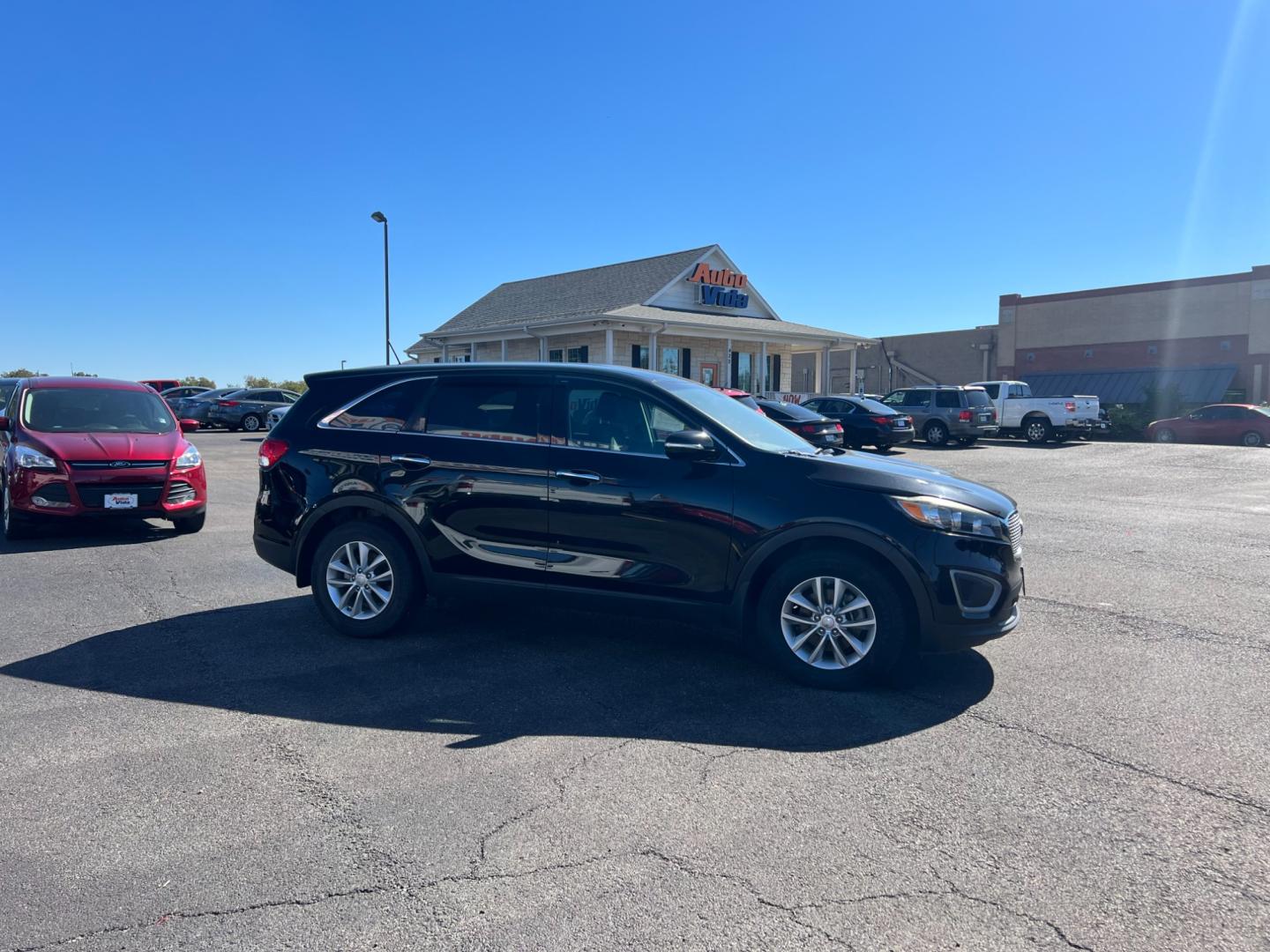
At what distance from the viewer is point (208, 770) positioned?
12.4 ft

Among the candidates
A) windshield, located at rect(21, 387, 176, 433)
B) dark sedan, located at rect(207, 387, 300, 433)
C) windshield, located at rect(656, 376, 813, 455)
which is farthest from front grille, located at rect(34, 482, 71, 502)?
dark sedan, located at rect(207, 387, 300, 433)

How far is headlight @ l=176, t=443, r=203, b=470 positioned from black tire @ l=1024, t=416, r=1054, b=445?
983 inches

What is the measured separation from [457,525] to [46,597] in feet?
12.5

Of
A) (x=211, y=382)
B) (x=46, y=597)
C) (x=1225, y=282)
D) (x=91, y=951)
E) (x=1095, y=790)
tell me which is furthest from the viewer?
(x=211, y=382)

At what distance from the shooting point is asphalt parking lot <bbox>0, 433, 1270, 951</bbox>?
2.75m

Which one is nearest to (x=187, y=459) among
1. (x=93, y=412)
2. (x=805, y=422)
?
(x=93, y=412)

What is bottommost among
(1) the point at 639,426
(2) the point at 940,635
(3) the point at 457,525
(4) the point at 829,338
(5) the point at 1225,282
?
(2) the point at 940,635

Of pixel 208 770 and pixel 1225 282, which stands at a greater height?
pixel 1225 282

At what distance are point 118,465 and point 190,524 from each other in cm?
112

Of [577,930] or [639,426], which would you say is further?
[639,426]

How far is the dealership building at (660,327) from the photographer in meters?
27.7

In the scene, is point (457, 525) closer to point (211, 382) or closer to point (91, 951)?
point (91, 951)

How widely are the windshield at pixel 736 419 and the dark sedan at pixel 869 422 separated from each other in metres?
17.8

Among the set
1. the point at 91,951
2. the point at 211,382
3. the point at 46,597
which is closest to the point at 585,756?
the point at 91,951
